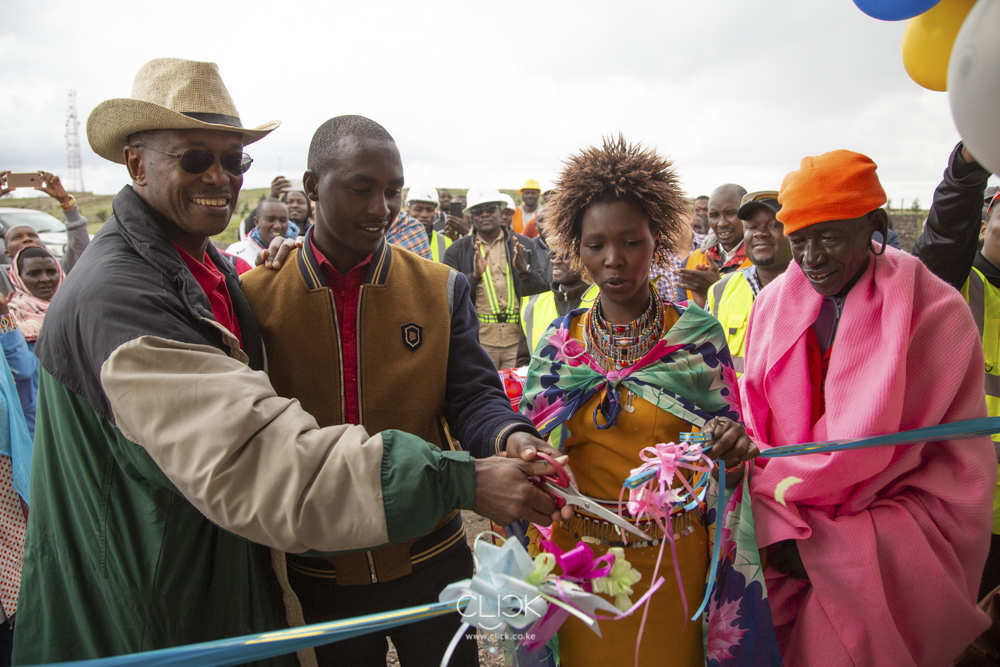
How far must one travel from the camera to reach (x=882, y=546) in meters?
2.21

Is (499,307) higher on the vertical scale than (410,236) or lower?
lower

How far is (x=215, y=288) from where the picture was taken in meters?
2.01

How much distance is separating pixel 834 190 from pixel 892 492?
120 centimetres

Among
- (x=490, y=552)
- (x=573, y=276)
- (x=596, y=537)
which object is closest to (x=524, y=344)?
(x=573, y=276)

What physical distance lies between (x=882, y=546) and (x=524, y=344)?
135 inches

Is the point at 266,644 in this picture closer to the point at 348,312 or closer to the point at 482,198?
the point at 348,312

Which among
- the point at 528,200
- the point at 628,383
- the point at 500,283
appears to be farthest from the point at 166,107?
the point at 528,200

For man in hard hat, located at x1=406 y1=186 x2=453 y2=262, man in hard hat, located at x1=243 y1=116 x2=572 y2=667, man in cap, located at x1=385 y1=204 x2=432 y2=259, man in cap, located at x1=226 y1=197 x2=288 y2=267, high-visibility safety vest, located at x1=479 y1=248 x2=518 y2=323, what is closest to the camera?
man in hard hat, located at x1=243 y1=116 x2=572 y2=667

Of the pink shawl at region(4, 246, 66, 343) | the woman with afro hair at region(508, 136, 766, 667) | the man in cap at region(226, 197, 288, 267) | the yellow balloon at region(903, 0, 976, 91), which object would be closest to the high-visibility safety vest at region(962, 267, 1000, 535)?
the yellow balloon at region(903, 0, 976, 91)

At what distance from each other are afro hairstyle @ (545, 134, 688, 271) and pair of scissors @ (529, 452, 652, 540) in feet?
3.74

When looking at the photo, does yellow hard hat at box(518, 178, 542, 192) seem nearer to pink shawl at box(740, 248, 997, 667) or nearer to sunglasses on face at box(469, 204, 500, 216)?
sunglasses on face at box(469, 204, 500, 216)

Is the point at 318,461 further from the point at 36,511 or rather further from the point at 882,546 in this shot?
the point at 882,546

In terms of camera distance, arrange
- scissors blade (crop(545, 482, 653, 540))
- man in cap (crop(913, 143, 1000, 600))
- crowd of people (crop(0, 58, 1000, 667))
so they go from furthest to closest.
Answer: man in cap (crop(913, 143, 1000, 600)), scissors blade (crop(545, 482, 653, 540)), crowd of people (crop(0, 58, 1000, 667))

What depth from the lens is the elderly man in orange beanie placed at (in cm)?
217
